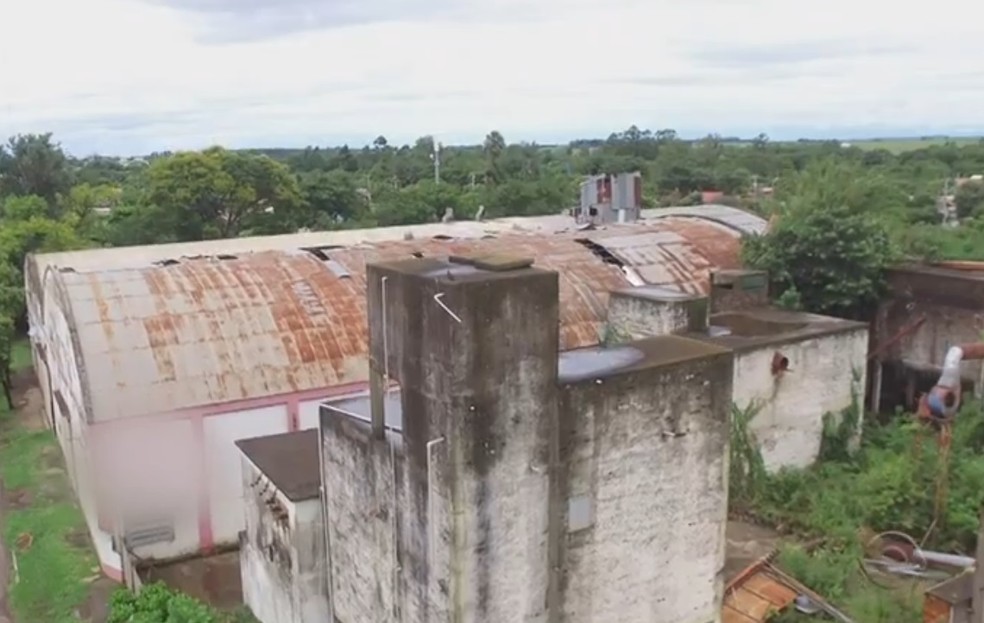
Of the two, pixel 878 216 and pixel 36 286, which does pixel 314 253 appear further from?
pixel 878 216

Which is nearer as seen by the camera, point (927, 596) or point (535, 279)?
point (535, 279)

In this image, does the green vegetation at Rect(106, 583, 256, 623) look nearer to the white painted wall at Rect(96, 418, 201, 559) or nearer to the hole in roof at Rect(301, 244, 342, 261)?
the white painted wall at Rect(96, 418, 201, 559)

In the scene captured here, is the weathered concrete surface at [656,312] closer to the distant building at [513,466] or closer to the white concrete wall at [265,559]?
the distant building at [513,466]

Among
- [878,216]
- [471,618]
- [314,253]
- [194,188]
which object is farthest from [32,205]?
[471,618]

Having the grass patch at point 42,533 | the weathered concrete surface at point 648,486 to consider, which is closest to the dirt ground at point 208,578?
the grass patch at point 42,533

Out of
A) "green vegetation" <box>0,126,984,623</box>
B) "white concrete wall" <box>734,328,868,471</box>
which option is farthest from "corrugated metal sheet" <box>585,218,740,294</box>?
"white concrete wall" <box>734,328,868,471</box>
